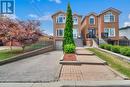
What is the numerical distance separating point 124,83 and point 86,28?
4354 cm

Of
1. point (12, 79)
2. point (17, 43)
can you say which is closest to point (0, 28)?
point (17, 43)

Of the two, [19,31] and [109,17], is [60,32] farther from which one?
[19,31]

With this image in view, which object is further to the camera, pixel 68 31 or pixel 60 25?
pixel 60 25

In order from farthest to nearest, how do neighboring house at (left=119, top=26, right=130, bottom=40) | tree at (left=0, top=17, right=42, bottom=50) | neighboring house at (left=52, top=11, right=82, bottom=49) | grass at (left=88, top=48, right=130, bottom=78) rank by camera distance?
1. neighboring house at (left=119, top=26, right=130, bottom=40)
2. neighboring house at (left=52, top=11, right=82, bottom=49)
3. tree at (left=0, top=17, right=42, bottom=50)
4. grass at (left=88, top=48, right=130, bottom=78)

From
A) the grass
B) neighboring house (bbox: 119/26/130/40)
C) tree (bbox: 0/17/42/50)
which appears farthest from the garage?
the grass

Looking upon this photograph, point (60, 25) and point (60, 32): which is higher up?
point (60, 25)

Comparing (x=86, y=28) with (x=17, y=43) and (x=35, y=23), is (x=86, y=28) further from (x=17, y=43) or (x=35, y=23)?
(x=17, y=43)

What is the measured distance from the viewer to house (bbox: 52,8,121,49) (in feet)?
167

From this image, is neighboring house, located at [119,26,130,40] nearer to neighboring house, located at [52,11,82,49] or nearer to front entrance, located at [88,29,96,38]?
front entrance, located at [88,29,96,38]

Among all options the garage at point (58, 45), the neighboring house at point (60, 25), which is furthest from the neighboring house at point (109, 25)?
the garage at point (58, 45)

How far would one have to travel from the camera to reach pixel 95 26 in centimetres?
5384

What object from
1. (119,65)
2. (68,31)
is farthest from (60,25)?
(119,65)

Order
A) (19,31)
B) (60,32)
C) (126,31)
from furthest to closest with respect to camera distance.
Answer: (126,31)
(60,32)
(19,31)

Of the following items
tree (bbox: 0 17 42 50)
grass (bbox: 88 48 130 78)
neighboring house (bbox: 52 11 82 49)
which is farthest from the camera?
neighboring house (bbox: 52 11 82 49)
